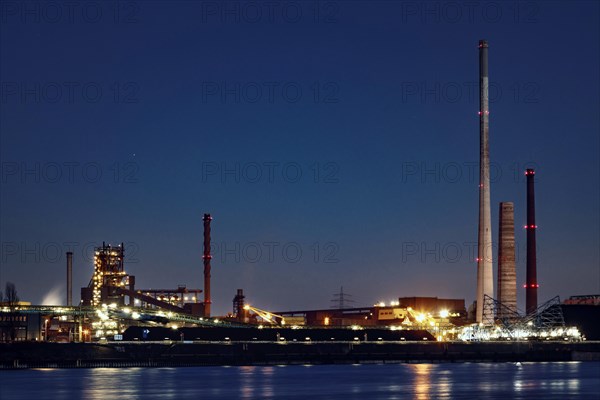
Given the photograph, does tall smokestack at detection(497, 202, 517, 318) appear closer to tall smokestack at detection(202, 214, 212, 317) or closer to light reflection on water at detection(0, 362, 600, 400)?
tall smokestack at detection(202, 214, 212, 317)

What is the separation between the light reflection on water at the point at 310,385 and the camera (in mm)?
82750

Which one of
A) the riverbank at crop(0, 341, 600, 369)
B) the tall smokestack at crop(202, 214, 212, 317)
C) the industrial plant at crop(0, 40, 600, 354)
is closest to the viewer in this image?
the riverbank at crop(0, 341, 600, 369)

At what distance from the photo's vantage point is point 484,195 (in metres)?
160

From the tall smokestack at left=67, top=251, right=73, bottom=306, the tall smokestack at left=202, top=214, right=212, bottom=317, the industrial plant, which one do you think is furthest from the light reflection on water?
the tall smokestack at left=67, top=251, right=73, bottom=306

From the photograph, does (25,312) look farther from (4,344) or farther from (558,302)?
(558,302)

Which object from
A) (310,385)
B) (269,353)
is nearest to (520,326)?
(269,353)

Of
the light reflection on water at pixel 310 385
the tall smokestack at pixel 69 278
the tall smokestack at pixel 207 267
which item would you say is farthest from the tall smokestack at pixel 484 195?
the tall smokestack at pixel 69 278

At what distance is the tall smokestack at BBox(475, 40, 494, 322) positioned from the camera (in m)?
159

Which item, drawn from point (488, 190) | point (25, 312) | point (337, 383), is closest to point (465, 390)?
point (337, 383)

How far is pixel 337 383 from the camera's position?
318ft

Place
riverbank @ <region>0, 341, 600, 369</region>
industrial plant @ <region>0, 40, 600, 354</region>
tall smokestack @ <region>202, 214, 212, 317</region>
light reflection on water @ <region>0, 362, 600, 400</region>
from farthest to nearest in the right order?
tall smokestack @ <region>202, 214, 212, 317</region> → industrial plant @ <region>0, 40, 600, 354</region> → riverbank @ <region>0, 341, 600, 369</region> → light reflection on water @ <region>0, 362, 600, 400</region>

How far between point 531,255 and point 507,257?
4.13m

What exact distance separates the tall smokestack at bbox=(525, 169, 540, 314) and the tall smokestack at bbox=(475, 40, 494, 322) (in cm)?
896

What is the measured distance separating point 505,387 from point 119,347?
66.2 m
